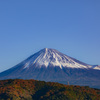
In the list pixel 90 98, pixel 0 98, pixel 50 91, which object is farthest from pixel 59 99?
pixel 0 98

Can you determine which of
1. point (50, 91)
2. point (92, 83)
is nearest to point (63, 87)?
point (50, 91)

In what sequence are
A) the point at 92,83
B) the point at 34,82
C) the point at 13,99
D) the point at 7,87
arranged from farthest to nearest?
the point at 92,83
the point at 34,82
the point at 7,87
the point at 13,99

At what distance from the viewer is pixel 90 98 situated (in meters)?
45.6

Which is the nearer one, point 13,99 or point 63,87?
point 13,99

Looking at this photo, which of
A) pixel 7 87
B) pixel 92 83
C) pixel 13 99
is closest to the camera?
pixel 13 99

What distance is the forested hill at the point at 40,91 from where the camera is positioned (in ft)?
142

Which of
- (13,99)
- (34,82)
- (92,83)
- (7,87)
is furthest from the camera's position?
(92,83)

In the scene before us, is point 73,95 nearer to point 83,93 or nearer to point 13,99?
point 83,93

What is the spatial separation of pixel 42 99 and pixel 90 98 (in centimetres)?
724

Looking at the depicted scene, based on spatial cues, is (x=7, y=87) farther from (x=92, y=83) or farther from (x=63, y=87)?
(x=92, y=83)

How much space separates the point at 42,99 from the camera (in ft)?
142

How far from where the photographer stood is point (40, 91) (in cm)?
4700

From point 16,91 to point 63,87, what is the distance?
715 cm

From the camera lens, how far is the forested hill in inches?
1699
